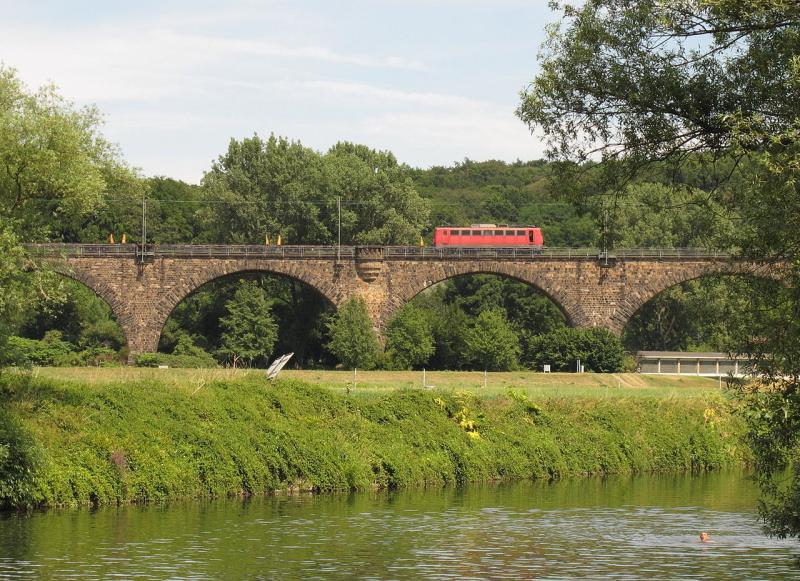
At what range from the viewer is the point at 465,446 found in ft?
126

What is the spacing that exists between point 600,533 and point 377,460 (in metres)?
9.14

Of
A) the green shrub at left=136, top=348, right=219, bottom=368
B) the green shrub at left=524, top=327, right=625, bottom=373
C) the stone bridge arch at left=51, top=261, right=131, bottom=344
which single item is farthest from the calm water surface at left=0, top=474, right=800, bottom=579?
the stone bridge arch at left=51, top=261, right=131, bottom=344

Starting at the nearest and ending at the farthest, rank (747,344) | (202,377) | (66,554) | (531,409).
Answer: (747,344)
(66,554)
(202,377)
(531,409)

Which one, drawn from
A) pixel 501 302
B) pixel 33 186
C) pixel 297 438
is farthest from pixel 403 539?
pixel 501 302

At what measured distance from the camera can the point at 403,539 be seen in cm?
2641

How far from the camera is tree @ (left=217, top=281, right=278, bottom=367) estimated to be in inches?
3157

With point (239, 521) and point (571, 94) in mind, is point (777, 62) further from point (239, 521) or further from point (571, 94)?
point (239, 521)

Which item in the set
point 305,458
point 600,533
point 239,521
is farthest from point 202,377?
point 600,533

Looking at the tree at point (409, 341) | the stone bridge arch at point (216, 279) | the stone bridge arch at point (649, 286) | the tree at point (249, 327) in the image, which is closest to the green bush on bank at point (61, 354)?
the stone bridge arch at point (216, 279)

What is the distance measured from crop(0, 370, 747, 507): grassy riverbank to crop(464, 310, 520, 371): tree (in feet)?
96.3

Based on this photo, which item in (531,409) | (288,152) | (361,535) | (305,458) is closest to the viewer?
(361,535)

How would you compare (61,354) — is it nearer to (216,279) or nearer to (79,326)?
(216,279)

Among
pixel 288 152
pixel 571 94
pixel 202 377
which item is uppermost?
pixel 288 152

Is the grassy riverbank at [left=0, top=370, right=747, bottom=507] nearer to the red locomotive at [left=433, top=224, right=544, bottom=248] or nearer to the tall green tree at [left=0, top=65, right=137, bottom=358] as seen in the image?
the tall green tree at [left=0, top=65, right=137, bottom=358]
